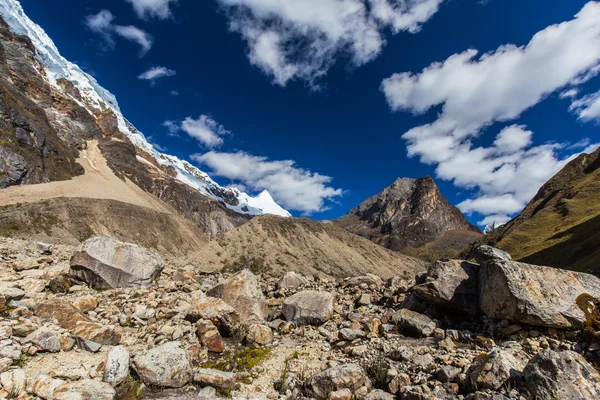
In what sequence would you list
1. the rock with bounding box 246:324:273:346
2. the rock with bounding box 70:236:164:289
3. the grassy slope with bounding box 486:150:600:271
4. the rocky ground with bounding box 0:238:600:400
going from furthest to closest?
the grassy slope with bounding box 486:150:600:271 → the rock with bounding box 70:236:164:289 → the rock with bounding box 246:324:273:346 → the rocky ground with bounding box 0:238:600:400

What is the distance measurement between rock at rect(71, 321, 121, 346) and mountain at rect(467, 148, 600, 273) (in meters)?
36.6

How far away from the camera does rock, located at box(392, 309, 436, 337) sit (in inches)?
452

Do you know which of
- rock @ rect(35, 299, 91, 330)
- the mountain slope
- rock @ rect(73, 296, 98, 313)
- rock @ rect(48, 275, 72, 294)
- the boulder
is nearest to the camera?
rock @ rect(35, 299, 91, 330)

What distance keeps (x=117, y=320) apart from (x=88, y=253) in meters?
4.64

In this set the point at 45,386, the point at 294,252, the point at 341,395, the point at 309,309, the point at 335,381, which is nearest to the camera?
the point at 45,386

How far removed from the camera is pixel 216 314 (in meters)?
12.0

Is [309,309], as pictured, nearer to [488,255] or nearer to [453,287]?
[453,287]

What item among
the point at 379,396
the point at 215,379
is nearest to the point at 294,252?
the point at 215,379

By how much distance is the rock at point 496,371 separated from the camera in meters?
7.15

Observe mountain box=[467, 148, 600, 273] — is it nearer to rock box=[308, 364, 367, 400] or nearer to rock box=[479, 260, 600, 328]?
rock box=[479, 260, 600, 328]

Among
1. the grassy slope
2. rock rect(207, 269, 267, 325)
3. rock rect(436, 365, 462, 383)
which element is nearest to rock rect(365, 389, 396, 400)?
rock rect(436, 365, 462, 383)

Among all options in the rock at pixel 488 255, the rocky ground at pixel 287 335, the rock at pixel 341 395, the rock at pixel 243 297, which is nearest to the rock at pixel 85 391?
the rocky ground at pixel 287 335

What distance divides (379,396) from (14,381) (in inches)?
334

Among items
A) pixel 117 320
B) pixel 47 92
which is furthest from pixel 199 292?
pixel 47 92
